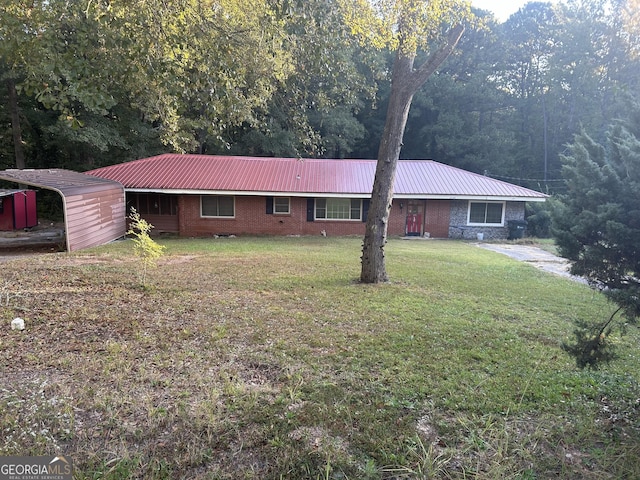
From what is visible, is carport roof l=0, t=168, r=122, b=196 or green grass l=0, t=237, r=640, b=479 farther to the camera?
carport roof l=0, t=168, r=122, b=196

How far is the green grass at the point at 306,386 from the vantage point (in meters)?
2.86

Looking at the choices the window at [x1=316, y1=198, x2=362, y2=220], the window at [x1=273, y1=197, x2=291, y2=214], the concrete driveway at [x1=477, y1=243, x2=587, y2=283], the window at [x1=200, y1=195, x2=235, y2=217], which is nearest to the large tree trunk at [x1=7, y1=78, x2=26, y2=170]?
the window at [x1=200, y1=195, x2=235, y2=217]

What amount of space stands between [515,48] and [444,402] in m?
38.6

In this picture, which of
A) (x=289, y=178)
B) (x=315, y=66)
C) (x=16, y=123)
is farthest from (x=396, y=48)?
(x=16, y=123)

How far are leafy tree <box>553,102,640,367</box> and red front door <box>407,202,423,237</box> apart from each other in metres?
16.5

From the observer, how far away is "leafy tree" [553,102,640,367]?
2.91m

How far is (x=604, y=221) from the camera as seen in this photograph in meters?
2.98

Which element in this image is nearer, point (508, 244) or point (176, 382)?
point (176, 382)

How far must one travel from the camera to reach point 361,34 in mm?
7105

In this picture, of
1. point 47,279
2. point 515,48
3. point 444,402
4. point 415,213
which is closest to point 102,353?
point 444,402

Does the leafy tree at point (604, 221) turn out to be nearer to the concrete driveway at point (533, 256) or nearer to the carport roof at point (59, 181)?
the concrete driveway at point (533, 256)

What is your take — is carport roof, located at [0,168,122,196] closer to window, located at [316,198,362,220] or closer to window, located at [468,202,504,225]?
window, located at [316,198,362,220]

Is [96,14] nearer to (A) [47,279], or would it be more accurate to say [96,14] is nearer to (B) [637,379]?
(A) [47,279]

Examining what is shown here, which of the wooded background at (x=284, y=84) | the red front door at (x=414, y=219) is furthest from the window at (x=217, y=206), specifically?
the red front door at (x=414, y=219)
